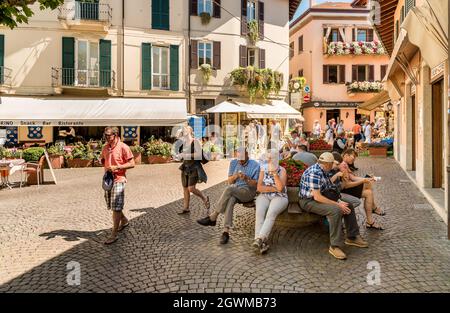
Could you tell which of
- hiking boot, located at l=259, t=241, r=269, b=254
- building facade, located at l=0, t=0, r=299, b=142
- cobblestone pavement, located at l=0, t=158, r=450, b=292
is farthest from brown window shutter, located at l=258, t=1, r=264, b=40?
hiking boot, located at l=259, t=241, r=269, b=254

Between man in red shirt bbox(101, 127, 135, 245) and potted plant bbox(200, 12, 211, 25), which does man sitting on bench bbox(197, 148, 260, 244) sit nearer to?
man in red shirt bbox(101, 127, 135, 245)

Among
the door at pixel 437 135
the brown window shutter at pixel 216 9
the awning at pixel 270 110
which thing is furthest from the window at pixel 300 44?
the door at pixel 437 135

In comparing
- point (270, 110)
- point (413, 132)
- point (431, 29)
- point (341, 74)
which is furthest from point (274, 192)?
point (341, 74)

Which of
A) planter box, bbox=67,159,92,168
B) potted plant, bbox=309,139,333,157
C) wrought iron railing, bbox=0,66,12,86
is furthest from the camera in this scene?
wrought iron railing, bbox=0,66,12,86

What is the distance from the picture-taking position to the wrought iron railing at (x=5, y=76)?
19625 millimetres

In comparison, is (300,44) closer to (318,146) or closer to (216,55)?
(216,55)

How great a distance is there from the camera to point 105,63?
21016 millimetres

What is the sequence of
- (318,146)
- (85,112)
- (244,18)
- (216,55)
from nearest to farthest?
(318,146)
(85,112)
(216,55)
(244,18)

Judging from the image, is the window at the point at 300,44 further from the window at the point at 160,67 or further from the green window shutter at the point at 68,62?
the green window shutter at the point at 68,62

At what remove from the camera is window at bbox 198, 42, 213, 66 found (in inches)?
919

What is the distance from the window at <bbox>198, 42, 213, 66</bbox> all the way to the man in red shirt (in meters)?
18.0

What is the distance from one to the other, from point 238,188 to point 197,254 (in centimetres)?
136
